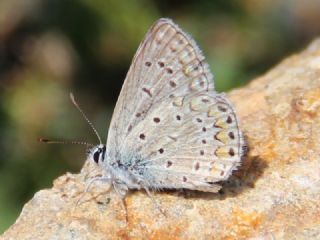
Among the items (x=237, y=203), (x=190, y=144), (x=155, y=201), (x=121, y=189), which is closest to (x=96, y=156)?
(x=121, y=189)

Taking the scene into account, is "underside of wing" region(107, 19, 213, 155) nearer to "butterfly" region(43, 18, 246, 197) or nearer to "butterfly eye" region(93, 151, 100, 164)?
"butterfly" region(43, 18, 246, 197)

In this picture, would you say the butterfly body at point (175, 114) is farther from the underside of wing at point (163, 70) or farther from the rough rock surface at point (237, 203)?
the rough rock surface at point (237, 203)

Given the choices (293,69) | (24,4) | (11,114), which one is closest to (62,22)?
(24,4)

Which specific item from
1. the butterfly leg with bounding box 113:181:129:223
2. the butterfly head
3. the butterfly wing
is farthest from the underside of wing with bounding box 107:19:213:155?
the butterfly leg with bounding box 113:181:129:223

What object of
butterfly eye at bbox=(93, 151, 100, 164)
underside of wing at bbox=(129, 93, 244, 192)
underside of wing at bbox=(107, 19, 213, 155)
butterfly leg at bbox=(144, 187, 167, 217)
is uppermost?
underside of wing at bbox=(107, 19, 213, 155)

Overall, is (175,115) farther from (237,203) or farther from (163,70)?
(237,203)

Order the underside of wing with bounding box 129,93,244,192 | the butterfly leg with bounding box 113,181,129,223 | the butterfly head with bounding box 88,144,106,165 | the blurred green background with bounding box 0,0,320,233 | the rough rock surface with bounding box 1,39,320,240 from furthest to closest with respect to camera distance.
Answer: the blurred green background with bounding box 0,0,320,233, the butterfly head with bounding box 88,144,106,165, the butterfly leg with bounding box 113,181,129,223, the underside of wing with bounding box 129,93,244,192, the rough rock surface with bounding box 1,39,320,240

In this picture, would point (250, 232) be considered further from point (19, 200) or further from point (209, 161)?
point (19, 200)

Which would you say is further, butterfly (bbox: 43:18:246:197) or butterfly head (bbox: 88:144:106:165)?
butterfly head (bbox: 88:144:106:165)
